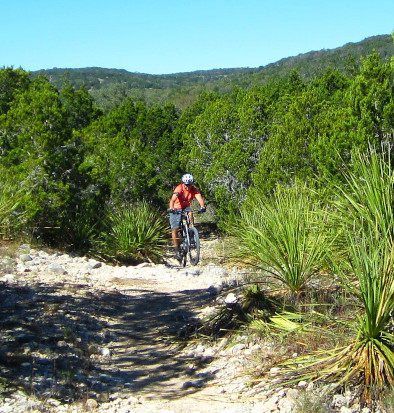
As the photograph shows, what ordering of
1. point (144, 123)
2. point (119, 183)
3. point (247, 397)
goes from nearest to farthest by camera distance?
point (247, 397), point (119, 183), point (144, 123)

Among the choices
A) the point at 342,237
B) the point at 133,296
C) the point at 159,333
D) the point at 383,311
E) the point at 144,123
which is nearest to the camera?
the point at 383,311

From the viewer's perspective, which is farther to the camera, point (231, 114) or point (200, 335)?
point (231, 114)

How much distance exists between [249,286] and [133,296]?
2.25 meters

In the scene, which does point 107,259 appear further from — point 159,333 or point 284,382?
point 284,382

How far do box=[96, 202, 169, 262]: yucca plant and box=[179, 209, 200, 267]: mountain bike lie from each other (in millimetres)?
2912

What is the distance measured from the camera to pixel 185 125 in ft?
78.4

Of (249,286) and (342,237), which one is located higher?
(342,237)

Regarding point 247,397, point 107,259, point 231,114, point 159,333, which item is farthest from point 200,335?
point 231,114

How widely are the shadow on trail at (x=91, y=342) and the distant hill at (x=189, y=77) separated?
2026 inches

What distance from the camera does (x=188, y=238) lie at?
10336 millimetres

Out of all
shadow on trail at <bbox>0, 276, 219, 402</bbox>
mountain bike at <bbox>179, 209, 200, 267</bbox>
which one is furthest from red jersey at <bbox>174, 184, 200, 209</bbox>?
shadow on trail at <bbox>0, 276, 219, 402</bbox>

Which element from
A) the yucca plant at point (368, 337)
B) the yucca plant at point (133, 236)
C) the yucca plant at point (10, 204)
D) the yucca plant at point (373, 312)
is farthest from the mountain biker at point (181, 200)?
the yucca plant at point (368, 337)

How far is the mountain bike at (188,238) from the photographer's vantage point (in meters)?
10.3

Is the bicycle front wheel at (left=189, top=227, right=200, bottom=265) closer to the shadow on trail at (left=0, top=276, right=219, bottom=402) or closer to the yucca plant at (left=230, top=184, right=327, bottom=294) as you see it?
the shadow on trail at (left=0, top=276, right=219, bottom=402)
